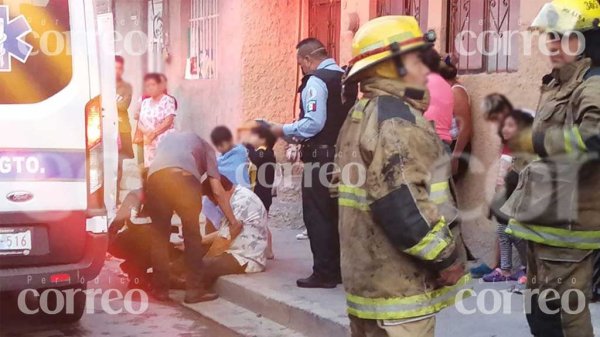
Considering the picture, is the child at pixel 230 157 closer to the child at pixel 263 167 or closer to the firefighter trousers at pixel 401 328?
the child at pixel 263 167

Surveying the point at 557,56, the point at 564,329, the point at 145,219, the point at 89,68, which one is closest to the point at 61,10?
the point at 89,68

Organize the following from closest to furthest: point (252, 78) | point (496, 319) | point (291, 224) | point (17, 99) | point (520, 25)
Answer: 1. point (17, 99)
2. point (496, 319)
3. point (520, 25)
4. point (291, 224)
5. point (252, 78)

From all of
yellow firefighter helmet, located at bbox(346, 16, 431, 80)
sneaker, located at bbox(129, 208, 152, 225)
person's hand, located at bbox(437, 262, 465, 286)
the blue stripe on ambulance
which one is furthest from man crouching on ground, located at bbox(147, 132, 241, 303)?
person's hand, located at bbox(437, 262, 465, 286)

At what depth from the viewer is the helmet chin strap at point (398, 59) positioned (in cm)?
343

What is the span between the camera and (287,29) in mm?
11078

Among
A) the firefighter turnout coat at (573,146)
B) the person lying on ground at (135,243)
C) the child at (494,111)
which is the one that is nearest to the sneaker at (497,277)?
the child at (494,111)

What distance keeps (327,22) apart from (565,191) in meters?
6.51

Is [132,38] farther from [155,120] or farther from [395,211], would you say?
[395,211]

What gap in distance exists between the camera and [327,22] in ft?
34.1

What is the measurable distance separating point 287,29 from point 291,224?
7.20ft

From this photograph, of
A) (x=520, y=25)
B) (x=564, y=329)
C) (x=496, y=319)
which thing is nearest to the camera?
(x=564, y=329)

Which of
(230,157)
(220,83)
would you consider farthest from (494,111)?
(220,83)

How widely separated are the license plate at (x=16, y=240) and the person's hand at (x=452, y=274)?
2907 millimetres

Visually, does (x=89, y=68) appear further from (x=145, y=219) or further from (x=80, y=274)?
(x=145, y=219)
